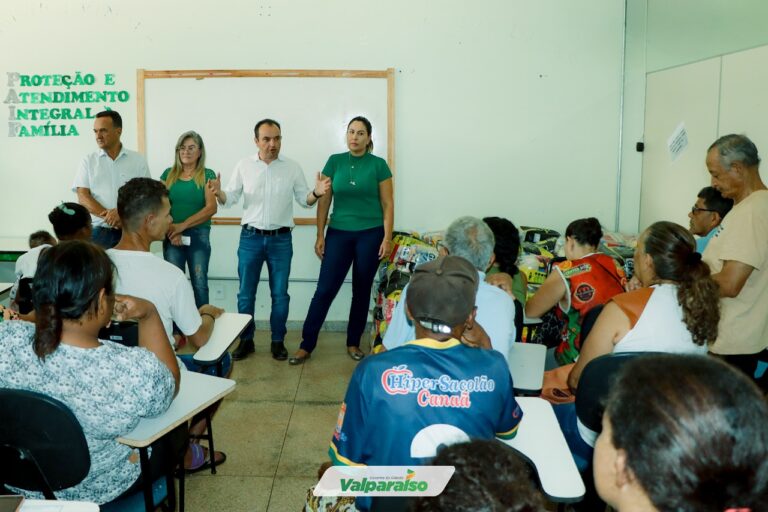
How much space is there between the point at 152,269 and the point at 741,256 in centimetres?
232

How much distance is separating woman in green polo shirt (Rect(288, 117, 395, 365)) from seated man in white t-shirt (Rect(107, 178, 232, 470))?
1630 millimetres

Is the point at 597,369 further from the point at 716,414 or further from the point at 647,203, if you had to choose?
the point at 647,203

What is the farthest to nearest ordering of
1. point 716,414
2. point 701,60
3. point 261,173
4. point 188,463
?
point 261,173
point 701,60
point 188,463
point 716,414

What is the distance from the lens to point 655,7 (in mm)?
4492

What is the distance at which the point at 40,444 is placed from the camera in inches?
65.7

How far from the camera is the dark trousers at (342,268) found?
4281 millimetres

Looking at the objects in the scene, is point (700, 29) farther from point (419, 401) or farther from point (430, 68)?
point (419, 401)

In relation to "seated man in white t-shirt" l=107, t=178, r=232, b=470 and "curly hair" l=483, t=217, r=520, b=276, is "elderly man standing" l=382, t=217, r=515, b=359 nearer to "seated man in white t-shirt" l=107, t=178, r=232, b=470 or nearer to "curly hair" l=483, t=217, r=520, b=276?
"curly hair" l=483, t=217, r=520, b=276

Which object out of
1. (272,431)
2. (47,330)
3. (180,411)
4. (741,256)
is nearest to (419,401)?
(180,411)

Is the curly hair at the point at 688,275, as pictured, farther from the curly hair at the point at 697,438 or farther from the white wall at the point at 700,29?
the white wall at the point at 700,29

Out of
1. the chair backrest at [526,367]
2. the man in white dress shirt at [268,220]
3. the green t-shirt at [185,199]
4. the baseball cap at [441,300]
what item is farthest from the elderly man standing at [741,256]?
the green t-shirt at [185,199]

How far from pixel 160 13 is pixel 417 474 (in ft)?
15.4

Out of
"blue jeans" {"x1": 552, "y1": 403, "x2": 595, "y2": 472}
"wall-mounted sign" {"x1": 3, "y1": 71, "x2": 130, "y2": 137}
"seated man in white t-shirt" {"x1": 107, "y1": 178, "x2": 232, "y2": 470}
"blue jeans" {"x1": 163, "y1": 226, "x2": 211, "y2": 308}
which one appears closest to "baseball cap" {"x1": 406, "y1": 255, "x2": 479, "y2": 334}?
"blue jeans" {"x1": 552, "y1": 403, "x2": 595, "y2": 472}

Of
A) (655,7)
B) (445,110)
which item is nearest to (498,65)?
(445,110)
